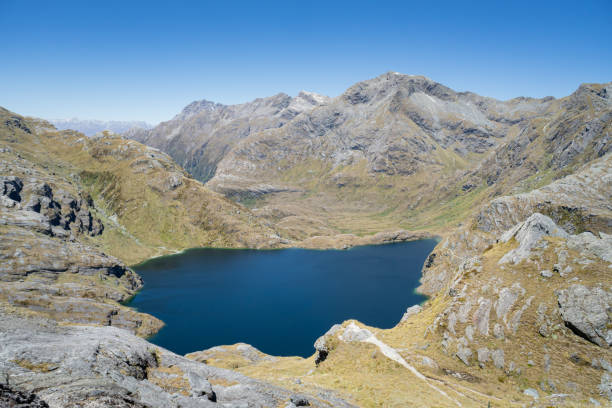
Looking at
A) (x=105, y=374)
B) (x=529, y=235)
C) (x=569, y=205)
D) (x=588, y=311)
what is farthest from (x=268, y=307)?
(x=569, y=205)

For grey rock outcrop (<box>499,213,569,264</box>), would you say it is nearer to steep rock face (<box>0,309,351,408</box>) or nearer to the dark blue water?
steep rock face (<box>0,309,351,408</box>)

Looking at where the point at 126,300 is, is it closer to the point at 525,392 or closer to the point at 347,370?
the point at 347,370

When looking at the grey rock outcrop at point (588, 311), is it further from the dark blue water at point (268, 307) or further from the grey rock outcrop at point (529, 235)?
the dark blue water at point (268, 307)

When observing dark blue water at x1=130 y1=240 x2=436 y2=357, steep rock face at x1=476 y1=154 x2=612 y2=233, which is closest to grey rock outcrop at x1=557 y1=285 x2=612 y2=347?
dark blue water at x1=130 y1=240 x2=436 y2=357

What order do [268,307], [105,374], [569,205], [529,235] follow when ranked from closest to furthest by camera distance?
[105,374]
[529,235]
[569,205]
[268,307]

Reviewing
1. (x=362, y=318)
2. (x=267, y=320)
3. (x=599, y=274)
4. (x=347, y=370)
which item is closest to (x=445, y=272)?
(x=362, y=318)

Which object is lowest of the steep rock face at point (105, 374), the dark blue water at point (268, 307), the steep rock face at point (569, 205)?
the dark blue water at point (268, 307)

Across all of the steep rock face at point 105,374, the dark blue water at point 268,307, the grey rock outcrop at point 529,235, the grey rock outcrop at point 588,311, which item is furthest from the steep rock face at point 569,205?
the steep rock face at point 105,374

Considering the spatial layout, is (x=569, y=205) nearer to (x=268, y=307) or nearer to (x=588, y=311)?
(x=588, y=311)

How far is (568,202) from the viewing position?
15088 cm

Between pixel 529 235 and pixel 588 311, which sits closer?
pixel 588 311

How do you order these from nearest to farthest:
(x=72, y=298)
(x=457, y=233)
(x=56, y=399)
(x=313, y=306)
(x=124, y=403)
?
(x=56, y=399)
(x=124, y=403)
(x=72, y=298)
(x=313, y=306)
(x=457, y=233)

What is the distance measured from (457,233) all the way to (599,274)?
14024 centimetres

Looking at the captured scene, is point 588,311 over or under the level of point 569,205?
under
